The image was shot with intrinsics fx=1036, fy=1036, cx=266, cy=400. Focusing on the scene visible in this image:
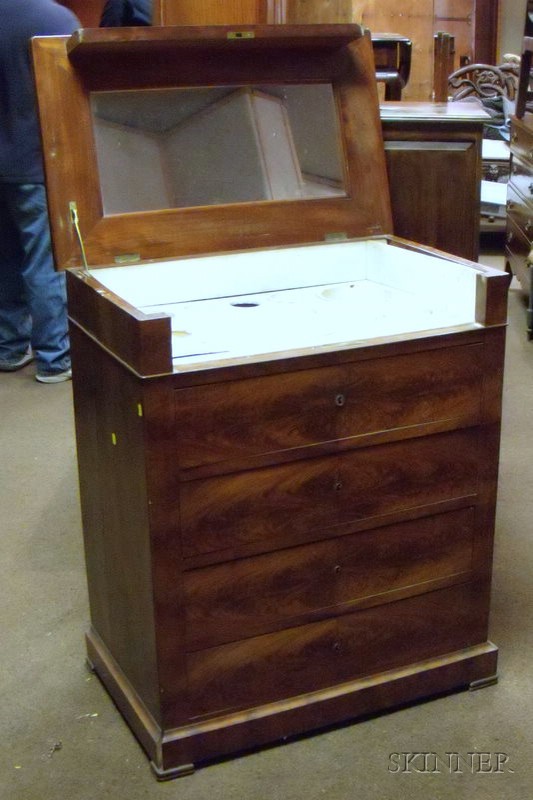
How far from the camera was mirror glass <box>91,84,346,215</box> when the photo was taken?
1999mm

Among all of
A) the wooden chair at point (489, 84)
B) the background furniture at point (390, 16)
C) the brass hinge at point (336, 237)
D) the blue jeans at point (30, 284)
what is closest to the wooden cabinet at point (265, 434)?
the brass hinge at point (336, 237)

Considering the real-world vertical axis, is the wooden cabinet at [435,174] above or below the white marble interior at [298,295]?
above

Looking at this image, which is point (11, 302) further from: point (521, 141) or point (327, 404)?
point (327, 404)

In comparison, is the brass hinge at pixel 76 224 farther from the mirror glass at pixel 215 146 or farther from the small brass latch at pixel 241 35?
the small brass latch at pixel 241 35

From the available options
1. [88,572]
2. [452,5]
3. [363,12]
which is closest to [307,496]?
[88,572]

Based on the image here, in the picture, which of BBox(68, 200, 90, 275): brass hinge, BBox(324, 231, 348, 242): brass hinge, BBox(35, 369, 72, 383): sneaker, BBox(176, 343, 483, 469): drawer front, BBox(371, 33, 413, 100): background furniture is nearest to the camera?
BBox(176, 343, 483, 469): drawer front

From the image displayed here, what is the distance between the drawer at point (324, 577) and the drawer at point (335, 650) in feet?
0.09

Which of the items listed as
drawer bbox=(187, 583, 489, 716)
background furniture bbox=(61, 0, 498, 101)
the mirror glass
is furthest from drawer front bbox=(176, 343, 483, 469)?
background furniture bbox=(61, 0, 498, 101)

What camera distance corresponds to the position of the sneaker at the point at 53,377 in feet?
13.2

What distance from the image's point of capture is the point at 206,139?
2100 millimetres

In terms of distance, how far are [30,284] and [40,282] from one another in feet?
0.14

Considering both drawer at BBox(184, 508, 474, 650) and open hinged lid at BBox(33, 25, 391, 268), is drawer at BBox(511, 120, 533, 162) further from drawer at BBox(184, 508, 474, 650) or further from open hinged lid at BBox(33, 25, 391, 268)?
drawer at BBox(184, 508, 474, 650)

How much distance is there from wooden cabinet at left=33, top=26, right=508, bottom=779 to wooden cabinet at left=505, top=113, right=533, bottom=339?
2265 millimetres

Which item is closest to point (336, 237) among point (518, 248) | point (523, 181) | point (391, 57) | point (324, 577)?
point (324, 577)
